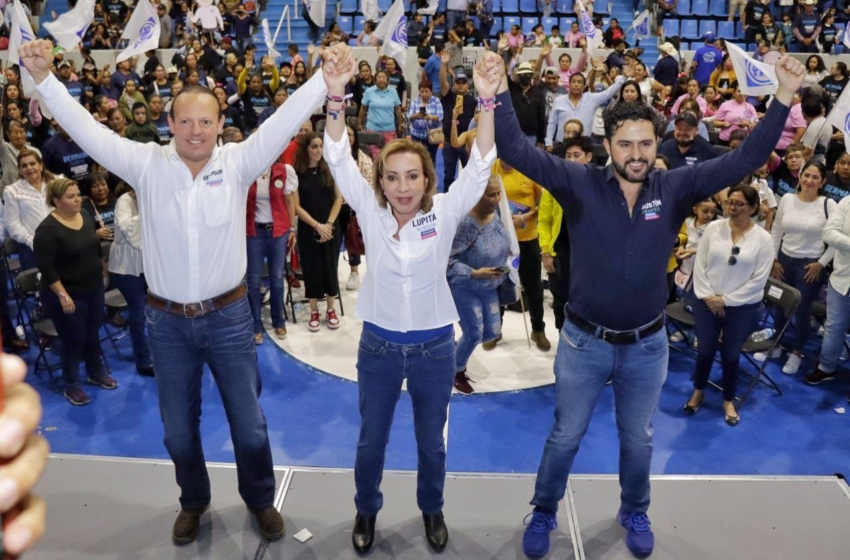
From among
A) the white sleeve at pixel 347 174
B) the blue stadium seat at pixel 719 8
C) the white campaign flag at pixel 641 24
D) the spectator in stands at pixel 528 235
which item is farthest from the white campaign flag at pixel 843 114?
the blue stadium seat at pixel 719 8

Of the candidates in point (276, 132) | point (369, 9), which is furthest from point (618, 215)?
point (369, 9)

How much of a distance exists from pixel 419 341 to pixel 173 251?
1037 mm

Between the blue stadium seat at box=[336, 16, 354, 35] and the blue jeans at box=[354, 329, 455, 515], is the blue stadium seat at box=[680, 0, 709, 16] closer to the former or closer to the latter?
the blue stadium seat at box=[336, 16, 354, 35]

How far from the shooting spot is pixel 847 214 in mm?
5477

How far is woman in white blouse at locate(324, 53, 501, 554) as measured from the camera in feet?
10.3

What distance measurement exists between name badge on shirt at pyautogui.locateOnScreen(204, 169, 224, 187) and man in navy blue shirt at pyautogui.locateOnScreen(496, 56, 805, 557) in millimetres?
1111

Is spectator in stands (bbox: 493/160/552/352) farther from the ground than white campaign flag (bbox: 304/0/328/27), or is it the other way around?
white campaign flag (bbox: 304/0/328/27)

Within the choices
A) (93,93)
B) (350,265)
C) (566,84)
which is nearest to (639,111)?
(350,265)

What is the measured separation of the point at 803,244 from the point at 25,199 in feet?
19.2

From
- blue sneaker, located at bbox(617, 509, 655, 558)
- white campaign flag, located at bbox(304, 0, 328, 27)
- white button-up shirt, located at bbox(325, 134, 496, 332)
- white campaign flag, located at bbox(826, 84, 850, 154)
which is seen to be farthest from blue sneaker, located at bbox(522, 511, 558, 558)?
white campaign flag, located at bbox(304, 0, 328, 27)

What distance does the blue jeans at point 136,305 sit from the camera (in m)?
5.70

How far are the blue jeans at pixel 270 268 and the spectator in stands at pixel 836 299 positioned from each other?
158 inches

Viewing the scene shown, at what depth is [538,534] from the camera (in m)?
3.53

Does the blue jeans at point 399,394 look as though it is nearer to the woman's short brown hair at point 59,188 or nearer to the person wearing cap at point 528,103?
the woman's short brown hair at point 59,188
